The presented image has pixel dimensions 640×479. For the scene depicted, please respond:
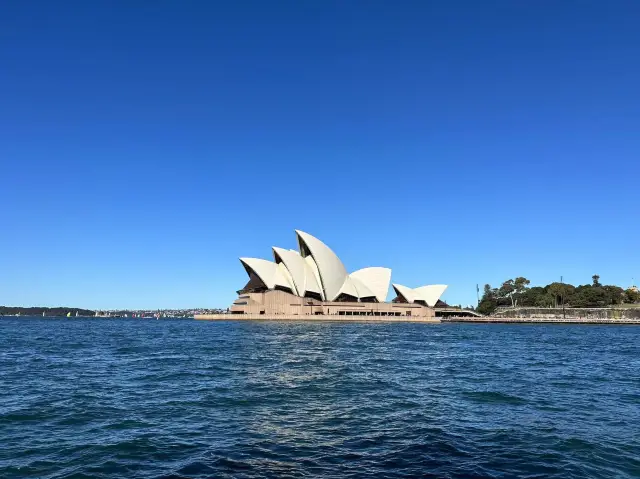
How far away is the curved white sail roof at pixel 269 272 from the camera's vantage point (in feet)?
291

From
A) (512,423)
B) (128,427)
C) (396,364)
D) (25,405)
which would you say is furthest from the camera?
(396,364)

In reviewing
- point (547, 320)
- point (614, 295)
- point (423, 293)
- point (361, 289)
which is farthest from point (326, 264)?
point (614, 295)

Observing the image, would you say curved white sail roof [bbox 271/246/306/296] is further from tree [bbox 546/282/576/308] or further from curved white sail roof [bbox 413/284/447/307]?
tree [bbox 546/282/576/308]

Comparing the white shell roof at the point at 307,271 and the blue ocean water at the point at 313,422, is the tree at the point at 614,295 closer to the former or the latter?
the white shell roof at the point at 307,271

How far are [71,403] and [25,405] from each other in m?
1.13

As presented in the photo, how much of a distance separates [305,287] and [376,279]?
67.7 feet

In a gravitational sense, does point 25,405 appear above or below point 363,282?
below

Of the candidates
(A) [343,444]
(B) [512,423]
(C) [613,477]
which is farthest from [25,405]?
(C) [613,477]

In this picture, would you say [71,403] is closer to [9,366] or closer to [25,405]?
[25,405]

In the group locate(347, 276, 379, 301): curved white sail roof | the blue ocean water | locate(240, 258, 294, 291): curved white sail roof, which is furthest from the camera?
locate(347, 276, 379, 301): curved white sail roof

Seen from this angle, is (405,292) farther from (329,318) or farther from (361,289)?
(329,318)

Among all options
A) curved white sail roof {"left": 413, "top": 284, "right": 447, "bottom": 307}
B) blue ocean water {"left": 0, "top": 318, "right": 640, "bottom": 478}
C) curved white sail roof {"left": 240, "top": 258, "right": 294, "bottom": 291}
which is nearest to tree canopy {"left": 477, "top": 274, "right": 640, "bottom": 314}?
curved white sail roof {"left": 413, "top": 284, "right": 447, "bottom": 307}

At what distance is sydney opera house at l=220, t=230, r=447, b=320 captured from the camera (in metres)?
87.9

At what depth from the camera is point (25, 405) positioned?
12.4m
